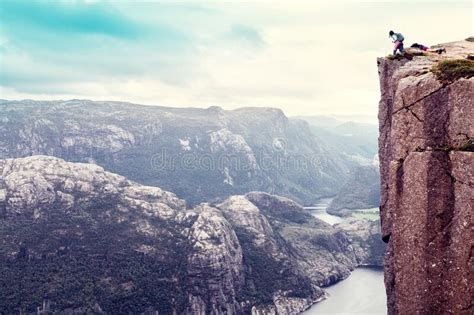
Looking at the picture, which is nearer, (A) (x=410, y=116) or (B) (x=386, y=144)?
(A) (x=410, y=116)

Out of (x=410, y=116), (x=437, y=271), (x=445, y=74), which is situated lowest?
(x=437, y=271)

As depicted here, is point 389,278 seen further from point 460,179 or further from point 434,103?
point 434,103

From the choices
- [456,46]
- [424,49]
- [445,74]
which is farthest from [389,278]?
[456,46]

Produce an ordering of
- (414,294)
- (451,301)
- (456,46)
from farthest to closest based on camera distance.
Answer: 1. (456,46)
2. (414,294)
3. (451,301)

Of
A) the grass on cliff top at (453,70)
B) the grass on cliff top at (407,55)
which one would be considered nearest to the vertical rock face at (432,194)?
the grass on cliff top at (453,70)

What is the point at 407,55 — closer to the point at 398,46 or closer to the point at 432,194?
the point at 398,46

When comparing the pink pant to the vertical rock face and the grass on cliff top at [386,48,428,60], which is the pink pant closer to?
the grass on cliff top at [386,48,428,60]

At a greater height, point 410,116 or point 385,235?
point 410,116

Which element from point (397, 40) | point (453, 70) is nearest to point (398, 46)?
point (397, 40)
